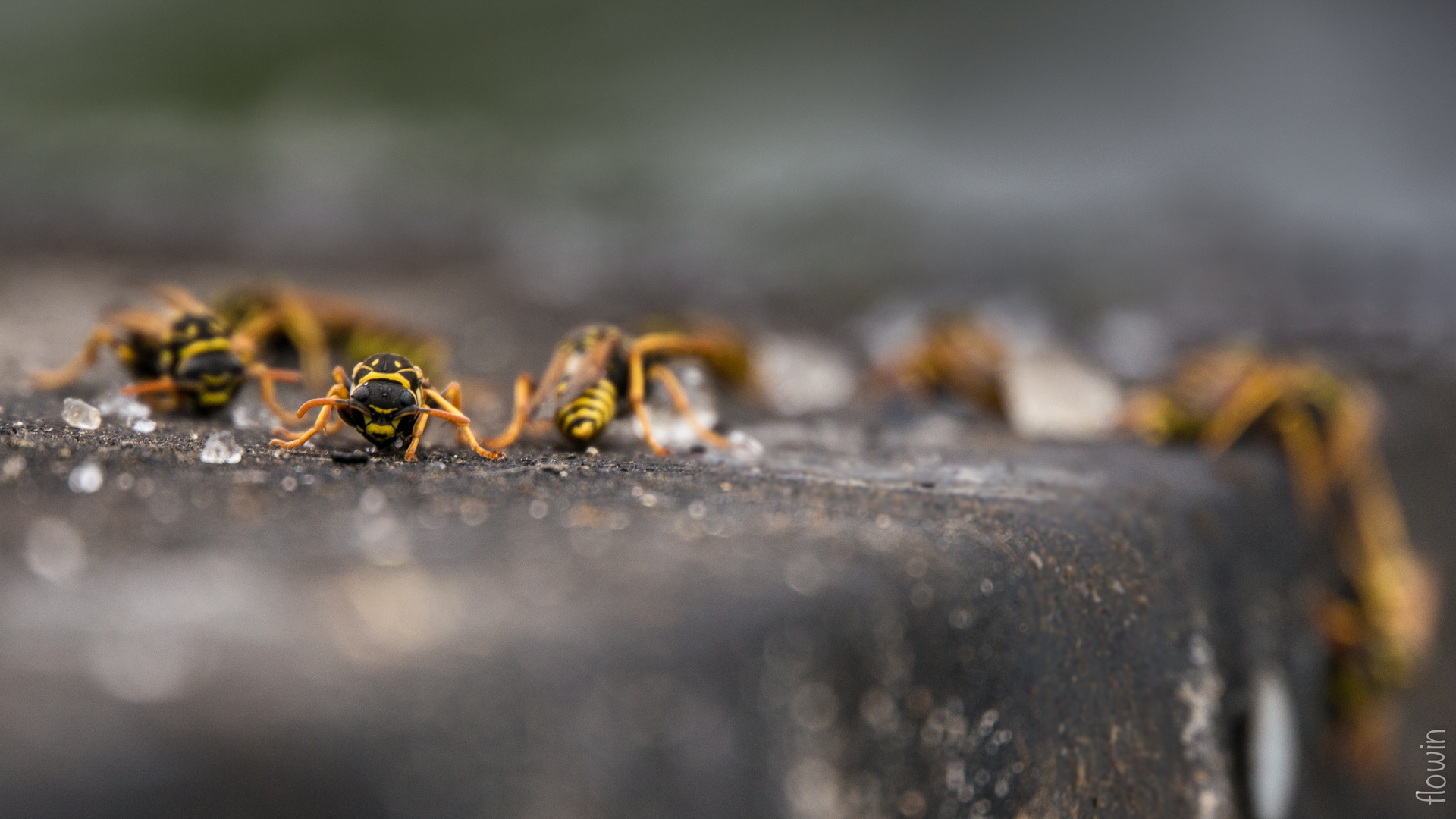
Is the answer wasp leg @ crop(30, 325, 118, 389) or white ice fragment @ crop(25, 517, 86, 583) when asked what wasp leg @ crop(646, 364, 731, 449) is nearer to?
white ice fragment @ crop(25, 517, 86, 583)

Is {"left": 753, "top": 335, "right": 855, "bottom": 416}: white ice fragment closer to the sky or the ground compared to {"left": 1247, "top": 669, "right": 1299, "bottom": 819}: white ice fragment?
closer to the sky

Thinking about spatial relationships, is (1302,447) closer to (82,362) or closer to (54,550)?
(54,550)

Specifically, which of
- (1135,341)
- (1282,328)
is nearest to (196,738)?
(1135,341)

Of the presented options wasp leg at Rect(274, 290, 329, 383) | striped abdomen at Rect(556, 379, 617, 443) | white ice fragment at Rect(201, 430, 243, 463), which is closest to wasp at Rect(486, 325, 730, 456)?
striped abdomen at Rect(556, 379, 617, 443)

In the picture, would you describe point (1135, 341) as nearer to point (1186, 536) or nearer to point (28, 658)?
point (1186, 536)

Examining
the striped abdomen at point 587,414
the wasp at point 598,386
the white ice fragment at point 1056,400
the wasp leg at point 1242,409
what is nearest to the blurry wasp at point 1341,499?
the wasp leg at point 1242,409

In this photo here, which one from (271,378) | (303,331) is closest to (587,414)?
(271,378)
